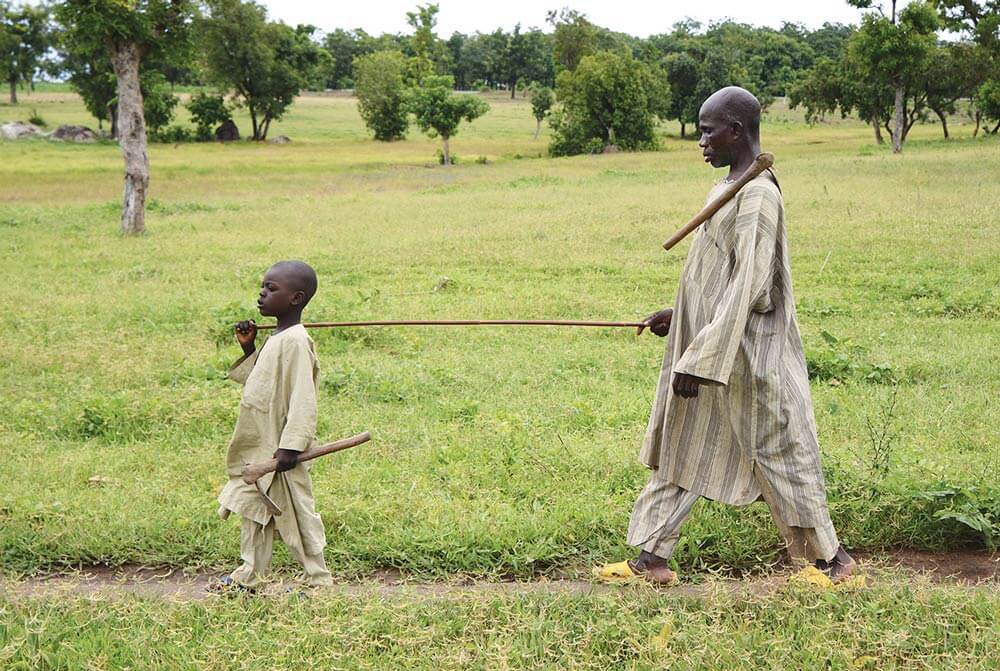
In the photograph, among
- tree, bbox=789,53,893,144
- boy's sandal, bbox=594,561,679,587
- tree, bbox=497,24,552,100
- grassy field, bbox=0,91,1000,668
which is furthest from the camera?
tree, bbox=497,24,552,100

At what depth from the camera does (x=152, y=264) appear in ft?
41.9

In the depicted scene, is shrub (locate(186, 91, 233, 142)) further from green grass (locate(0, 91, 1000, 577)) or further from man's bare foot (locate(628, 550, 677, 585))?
man's bare foot (locate(628, 550, 677, 585))

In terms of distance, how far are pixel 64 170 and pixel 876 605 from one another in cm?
3152

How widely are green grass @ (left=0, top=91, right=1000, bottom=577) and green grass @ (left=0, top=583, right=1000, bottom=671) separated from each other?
0.59 m

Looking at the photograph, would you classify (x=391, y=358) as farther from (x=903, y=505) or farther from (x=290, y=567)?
(x=903, y=505)

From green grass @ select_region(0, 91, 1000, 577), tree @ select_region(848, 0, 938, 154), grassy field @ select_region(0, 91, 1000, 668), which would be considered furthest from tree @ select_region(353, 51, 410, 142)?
grassy field @ select_region(0, 91, 1000, 668)


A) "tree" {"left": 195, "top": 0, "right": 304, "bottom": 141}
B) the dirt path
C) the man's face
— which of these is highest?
"tree" {"left": 195, "top": 0, "right": 304, "bottom": 141}

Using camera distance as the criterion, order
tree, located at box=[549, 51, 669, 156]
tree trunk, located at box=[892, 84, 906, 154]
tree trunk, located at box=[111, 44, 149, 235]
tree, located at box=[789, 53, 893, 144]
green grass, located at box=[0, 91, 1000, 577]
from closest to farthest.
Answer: green grass, located at box=[0, 91, 1000, 577] → tree trunk, located at box=[111, 44, 149, 235] → tree trunk, located at box=[892, 84, 906, 154] → tree, located at box=[789, 53, 893, 144] → tree, located at box=[549, 51, 669, 156]

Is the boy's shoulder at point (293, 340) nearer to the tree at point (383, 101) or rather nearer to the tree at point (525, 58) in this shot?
the tree at point (383, 101)

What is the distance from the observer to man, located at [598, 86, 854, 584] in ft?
12.1

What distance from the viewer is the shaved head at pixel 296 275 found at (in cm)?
377

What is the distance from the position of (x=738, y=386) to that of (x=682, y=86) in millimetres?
54420

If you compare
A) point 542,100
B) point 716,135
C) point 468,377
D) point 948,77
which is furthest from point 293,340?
point 542,100

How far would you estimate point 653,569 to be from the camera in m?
3.94
